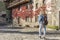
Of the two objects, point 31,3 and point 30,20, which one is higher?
point 31,3

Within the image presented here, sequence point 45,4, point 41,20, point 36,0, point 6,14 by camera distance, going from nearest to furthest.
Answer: point 41,20
point 45,4
point 36,0
point 6,14

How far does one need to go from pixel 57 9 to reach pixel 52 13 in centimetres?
101

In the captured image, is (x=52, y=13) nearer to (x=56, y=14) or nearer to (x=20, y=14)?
(x=56, y=14)

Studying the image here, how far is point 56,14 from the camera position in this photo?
104ft

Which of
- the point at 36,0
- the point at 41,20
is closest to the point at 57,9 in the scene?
the point at 36,0

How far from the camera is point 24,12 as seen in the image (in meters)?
39.6

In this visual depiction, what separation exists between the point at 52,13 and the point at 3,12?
37062 millimetres

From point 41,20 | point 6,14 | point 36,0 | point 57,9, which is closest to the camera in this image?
point 41,20

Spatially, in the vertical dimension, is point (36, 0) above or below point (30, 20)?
above

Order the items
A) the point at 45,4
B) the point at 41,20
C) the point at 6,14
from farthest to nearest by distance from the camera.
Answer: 1. the point at 6,14
2. the point at 45,4
3. the point at 41,20

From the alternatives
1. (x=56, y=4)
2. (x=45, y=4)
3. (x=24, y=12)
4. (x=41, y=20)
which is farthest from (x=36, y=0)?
(x=41, y=20)

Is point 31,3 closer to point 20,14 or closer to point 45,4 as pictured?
point 20,14

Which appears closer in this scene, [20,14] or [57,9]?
[57,9]

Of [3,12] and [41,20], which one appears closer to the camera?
[41,20]
